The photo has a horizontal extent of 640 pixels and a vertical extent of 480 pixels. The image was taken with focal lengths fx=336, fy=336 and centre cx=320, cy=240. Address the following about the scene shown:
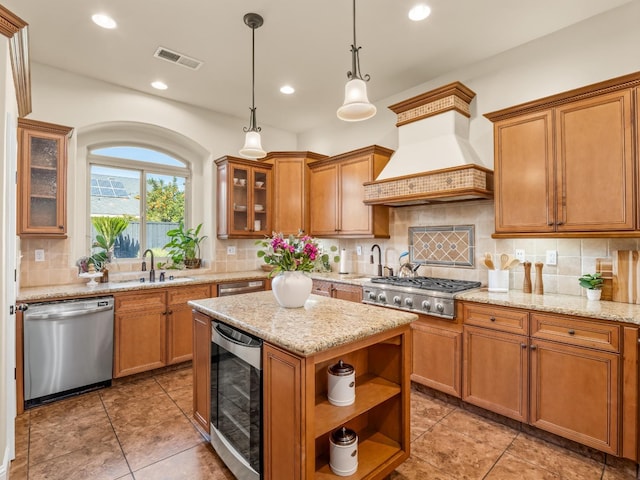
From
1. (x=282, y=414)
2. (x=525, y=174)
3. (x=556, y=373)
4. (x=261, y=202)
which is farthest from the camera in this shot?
(x=261, y=202)

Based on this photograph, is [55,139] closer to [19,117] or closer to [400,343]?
[19,117]

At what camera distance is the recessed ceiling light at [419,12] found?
252 centimetres

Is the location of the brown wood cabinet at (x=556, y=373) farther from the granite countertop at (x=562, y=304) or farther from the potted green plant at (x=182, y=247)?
the potted green plant at (x=182, y=247)

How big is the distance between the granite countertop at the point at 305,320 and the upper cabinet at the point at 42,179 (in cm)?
196

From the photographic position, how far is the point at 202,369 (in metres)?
2.29

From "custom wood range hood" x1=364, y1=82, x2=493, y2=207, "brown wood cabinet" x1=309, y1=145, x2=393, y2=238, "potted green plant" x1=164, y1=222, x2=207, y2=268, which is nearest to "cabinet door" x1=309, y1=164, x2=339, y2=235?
"brown wood cabinet" x1=309, y1=145, x2=393, y2=238

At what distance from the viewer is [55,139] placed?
3182 mm

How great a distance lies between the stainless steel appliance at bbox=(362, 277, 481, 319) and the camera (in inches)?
111

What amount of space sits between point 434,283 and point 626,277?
1357 millimetres

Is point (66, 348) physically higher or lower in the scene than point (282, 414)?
lower

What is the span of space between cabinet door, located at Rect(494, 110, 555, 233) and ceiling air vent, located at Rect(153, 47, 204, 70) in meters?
2.89

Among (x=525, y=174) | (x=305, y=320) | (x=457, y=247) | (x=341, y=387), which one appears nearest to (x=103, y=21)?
(x=305, y=320)

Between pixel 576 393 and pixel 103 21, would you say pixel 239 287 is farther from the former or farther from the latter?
pixel 576 393

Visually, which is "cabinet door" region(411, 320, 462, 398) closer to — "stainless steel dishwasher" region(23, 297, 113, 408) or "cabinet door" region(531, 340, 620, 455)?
"cabinet door" region(531, 340, 620, 455)
